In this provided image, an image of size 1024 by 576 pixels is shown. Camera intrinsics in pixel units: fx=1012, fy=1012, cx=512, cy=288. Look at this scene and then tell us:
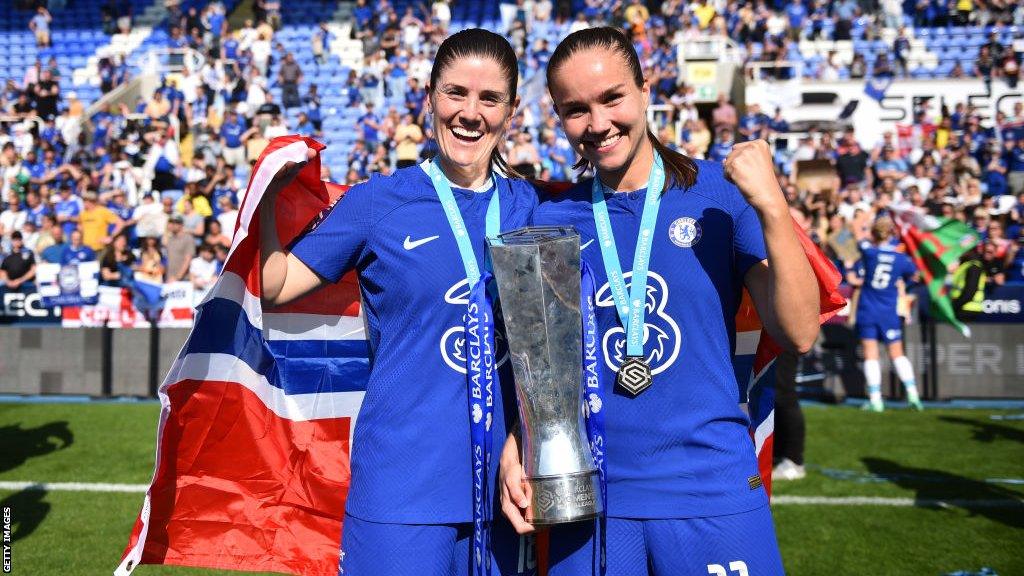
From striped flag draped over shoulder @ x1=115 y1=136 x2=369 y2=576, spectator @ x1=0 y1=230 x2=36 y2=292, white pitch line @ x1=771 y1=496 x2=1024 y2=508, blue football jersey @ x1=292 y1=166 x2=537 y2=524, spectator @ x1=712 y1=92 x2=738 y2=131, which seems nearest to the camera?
blue football jersey @ x1=292 y1=166 x2=537 y2=524

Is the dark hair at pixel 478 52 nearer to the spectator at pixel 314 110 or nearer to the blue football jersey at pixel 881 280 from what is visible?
the blue football jersey at pixel 881 280

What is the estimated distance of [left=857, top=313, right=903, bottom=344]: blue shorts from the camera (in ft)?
37.3

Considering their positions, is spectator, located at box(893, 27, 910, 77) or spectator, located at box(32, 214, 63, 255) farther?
spectator, located at box(893, 27, 910, 77)

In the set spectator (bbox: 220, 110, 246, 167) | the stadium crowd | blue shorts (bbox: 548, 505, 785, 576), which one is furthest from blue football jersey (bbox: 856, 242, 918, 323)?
spectator (bbox: 220, 110, 246, 167)

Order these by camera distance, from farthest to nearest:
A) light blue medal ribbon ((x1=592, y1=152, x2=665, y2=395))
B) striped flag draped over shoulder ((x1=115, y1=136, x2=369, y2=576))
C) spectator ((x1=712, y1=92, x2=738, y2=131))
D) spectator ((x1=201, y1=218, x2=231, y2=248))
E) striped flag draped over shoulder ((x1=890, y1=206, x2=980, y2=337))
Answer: spectator ((x1=712, y1=92, x2=738, y2=131)), spectator ((x1=201, y1=218, x2=231, y2=248)), striped flag draped over shoulder ((x1=890, y1=206, x2=980, y2=337)), striped flag draped over shoulder ((x1=115, y1=136, x2=369, y2=576)), light blue medal ribbon ((x1=592, y1=152, x2=665, y2=395))

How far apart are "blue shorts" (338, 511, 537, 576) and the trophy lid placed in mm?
724

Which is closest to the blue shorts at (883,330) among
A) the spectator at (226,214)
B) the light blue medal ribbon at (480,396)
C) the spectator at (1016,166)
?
the spectator at (1016,166)

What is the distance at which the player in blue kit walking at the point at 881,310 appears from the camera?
11336 millimetres

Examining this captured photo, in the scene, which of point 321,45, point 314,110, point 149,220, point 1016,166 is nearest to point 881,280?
point 1016,166

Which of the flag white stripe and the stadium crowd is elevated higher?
the stadium crowd

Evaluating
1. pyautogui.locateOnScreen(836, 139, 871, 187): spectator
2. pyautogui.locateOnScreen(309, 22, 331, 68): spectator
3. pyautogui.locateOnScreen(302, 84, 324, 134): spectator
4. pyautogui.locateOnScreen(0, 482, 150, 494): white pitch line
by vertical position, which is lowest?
pyautogui.locateOnScreen(0, 482, 150, 494): white pitch line

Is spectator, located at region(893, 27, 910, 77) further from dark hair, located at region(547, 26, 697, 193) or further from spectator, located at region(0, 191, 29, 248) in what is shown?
dark hair, located at region(547, 26, 697, 193)

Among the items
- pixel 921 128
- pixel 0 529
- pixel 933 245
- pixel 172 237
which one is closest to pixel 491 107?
pixel 0 529

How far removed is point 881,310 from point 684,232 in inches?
376
